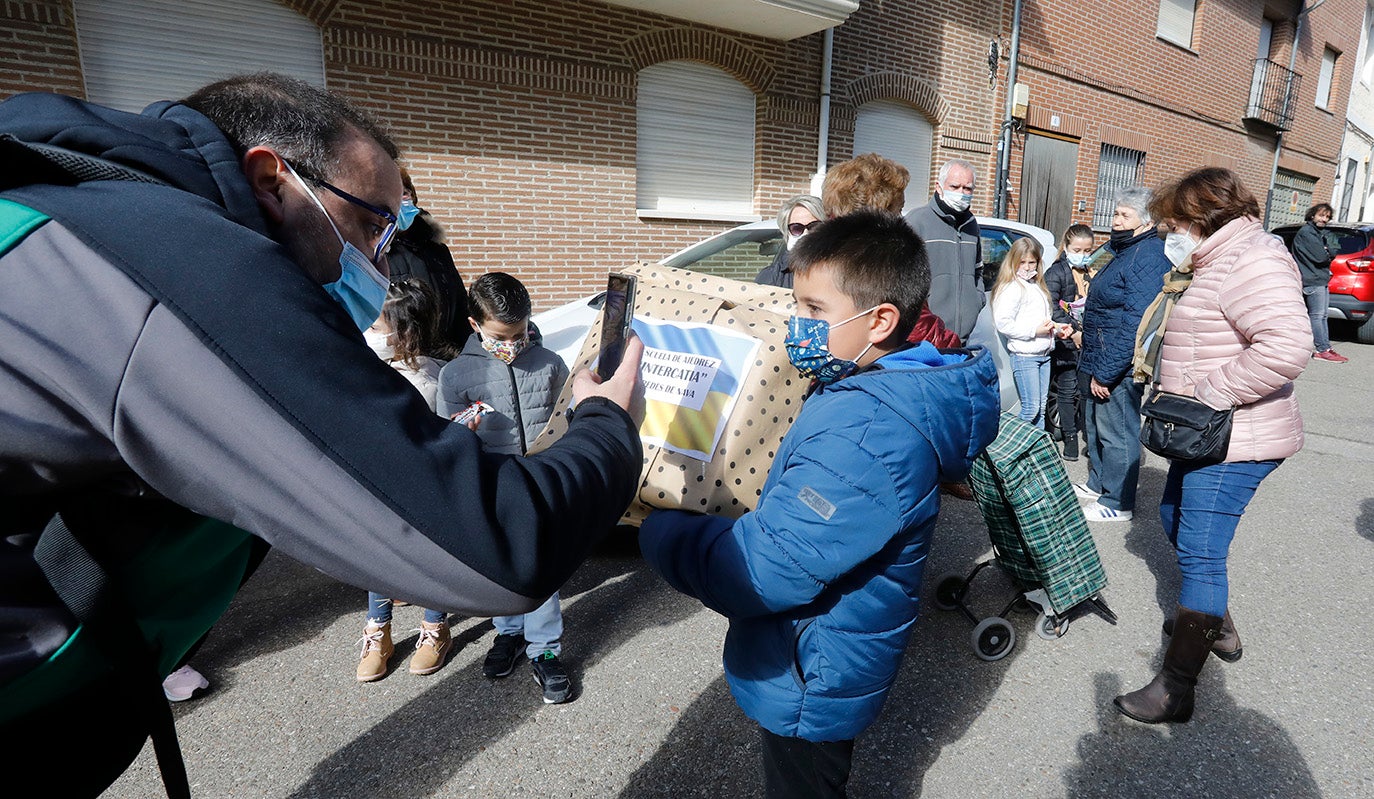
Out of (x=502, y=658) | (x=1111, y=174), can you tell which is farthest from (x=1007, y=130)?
(x=502, y=658)

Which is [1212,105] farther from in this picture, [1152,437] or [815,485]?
[815,485]

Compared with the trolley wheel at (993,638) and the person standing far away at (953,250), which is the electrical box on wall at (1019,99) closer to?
the person standing far away at (953,250)

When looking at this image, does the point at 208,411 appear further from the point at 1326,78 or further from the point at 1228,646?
the point at 1326,78

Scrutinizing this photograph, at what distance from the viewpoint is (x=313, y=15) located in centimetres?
667

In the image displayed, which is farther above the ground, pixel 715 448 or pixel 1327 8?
pixel 1327 8

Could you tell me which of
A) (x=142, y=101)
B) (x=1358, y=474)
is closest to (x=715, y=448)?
(x=1358, y=474)

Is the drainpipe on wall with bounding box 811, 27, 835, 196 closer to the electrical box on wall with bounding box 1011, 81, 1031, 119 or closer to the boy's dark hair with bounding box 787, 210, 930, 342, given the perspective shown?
the electrical box on wall with bounding box 1011, 81, 1031, 119

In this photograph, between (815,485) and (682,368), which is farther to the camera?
(682,368)

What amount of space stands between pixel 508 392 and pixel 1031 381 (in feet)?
13.9

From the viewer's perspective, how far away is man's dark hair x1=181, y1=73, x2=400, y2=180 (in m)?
1.09

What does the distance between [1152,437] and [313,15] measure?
23.6 feet

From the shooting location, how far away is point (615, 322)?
59.4 inches

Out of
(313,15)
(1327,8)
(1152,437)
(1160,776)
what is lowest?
(1160,776)

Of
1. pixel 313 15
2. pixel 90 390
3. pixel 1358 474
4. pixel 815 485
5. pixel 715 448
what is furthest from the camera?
pixel 313 15
